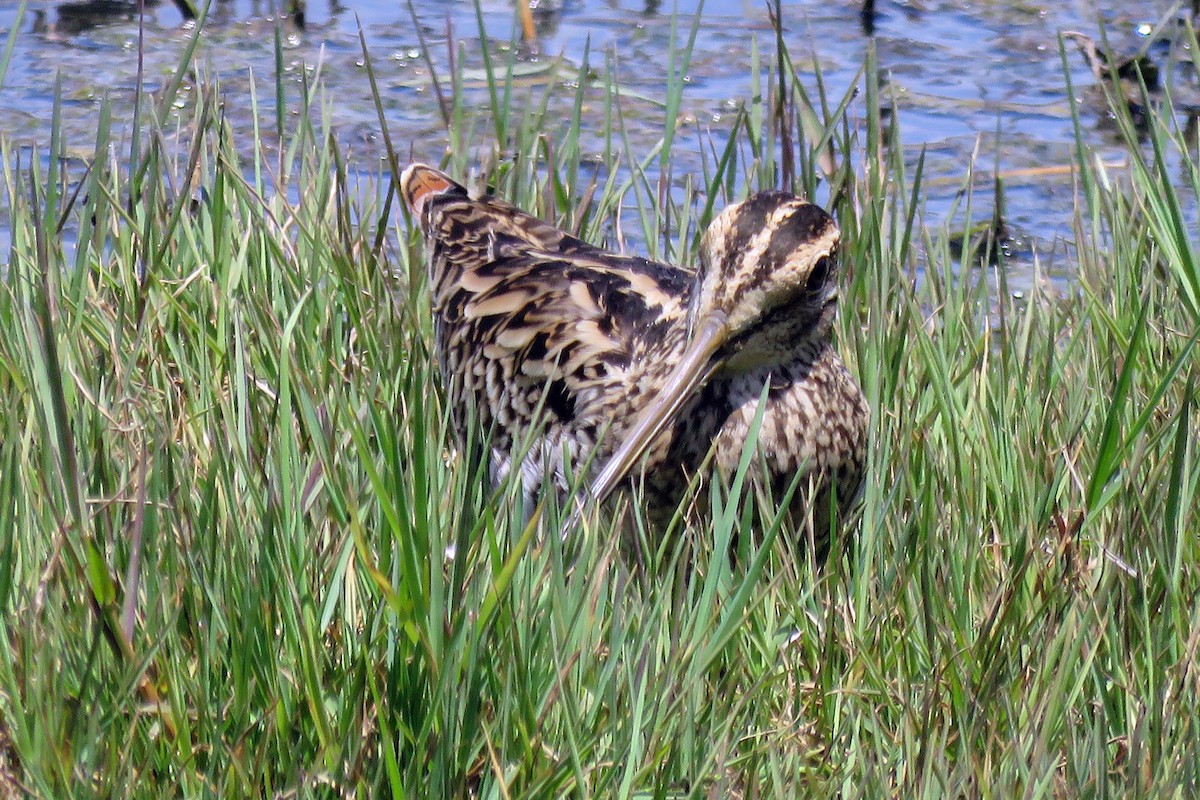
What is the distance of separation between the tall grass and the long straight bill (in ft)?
0.68

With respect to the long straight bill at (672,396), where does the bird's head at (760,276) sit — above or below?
above

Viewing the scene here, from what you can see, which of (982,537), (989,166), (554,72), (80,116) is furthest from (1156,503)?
(80,116)

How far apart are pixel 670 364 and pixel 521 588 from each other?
1.06 metres

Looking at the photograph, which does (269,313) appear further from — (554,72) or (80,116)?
(80,116)

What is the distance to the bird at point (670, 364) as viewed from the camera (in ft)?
11.3

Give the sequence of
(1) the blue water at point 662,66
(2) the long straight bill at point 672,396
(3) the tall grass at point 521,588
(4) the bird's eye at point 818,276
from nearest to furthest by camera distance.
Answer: (3) the tall grass at point 521,588 < (2) the long straight bill at point 672,396 < (4) the bird's eye at point 818,276 < (1) the blue water at point 662,66

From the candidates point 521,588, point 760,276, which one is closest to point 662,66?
point 760,276

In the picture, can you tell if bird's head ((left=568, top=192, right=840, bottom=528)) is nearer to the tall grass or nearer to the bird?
the bird

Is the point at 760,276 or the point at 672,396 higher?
the point at 760,276

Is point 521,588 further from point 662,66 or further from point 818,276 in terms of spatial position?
point 662,66

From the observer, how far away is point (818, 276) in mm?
3607

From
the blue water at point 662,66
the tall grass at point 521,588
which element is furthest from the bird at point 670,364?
the blue water at point 662,66

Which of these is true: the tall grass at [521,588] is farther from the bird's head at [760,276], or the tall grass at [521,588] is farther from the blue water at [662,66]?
the blue water at [662,66]

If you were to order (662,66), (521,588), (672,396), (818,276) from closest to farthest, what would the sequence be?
(521,588), (672,396), (818,276), (662,66)
